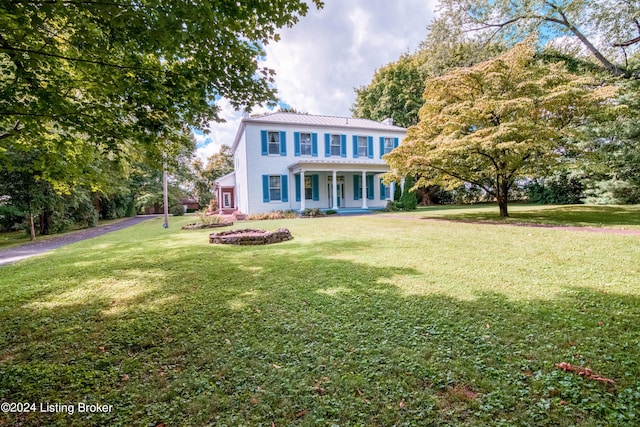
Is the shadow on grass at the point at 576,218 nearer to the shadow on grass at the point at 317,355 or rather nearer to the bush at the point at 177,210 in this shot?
the shadow on grass at the point at 317,355

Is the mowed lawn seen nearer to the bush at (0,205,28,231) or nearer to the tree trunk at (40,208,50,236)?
the tree trunk at (40,208,50,236)

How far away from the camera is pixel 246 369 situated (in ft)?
7.33

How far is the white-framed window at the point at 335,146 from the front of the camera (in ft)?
61.6

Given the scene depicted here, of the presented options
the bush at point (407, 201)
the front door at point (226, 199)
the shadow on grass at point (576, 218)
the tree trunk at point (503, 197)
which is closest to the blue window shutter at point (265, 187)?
the bush at point (407, 201)

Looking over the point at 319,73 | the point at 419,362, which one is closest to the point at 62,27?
the point at 419,362

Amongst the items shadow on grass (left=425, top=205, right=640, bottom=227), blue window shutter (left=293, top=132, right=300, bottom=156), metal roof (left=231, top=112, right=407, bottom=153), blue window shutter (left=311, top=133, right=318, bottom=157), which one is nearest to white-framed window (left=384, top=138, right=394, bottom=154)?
metal roof (left=231, top=112, right=407, bottom=153)

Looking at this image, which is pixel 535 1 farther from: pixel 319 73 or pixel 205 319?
pixel 205 319

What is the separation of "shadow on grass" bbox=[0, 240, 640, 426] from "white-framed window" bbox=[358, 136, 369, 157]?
1634 cm

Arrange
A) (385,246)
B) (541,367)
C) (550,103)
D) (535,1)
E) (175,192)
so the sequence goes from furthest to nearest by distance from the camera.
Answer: (175,192) < (535,1) < (550,103) < (385,246) < (541,367)

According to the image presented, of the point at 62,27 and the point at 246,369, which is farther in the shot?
the point at 62,27

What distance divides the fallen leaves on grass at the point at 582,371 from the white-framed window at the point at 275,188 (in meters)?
16.1

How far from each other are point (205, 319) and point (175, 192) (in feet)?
92.5

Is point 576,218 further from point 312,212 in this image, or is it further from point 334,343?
point 334,343

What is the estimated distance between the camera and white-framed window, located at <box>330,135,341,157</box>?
18.8 metres
